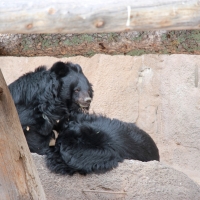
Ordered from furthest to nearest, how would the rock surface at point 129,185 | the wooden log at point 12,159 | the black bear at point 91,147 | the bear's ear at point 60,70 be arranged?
the bear's ear at point 60,70
the black bear at point 91,147
the rock surface at point 129,185
the wooden log at point 12,159

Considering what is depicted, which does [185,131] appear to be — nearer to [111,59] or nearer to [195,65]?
[195,65]

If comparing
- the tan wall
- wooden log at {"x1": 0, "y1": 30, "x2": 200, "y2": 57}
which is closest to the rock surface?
wooden log at {"x1": 0, "y1": 30, "x2": 200, "y2": 57}

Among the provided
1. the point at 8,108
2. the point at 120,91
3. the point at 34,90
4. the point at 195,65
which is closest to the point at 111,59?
the point at 120,91

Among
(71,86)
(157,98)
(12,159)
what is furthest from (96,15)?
(157,98)

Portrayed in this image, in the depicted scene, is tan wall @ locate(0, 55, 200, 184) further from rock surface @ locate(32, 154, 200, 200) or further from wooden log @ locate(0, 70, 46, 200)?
wooden log @ locate(0, 70, 46, 200)

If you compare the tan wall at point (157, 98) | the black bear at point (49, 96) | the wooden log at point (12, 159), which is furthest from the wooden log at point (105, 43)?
the tan wall at point (157, 98)

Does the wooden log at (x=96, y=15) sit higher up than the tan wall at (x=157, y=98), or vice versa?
the wooden log at (x=96, y=15)

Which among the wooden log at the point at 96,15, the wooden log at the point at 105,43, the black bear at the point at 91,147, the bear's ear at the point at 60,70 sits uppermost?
the wooden log at the point at 96,15

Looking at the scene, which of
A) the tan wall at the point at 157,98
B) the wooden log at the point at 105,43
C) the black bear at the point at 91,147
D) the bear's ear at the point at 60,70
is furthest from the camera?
the tan wall at the point at 157,98

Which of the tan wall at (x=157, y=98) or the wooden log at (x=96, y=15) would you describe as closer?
the wooden log at (x=96, y=15)

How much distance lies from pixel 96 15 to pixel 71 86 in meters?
2.94

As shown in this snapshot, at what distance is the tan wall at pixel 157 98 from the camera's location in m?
7.65

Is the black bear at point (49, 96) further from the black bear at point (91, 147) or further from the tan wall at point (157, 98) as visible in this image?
the tan wall at point (157, 98)

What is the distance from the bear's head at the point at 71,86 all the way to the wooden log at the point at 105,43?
2.05 m
